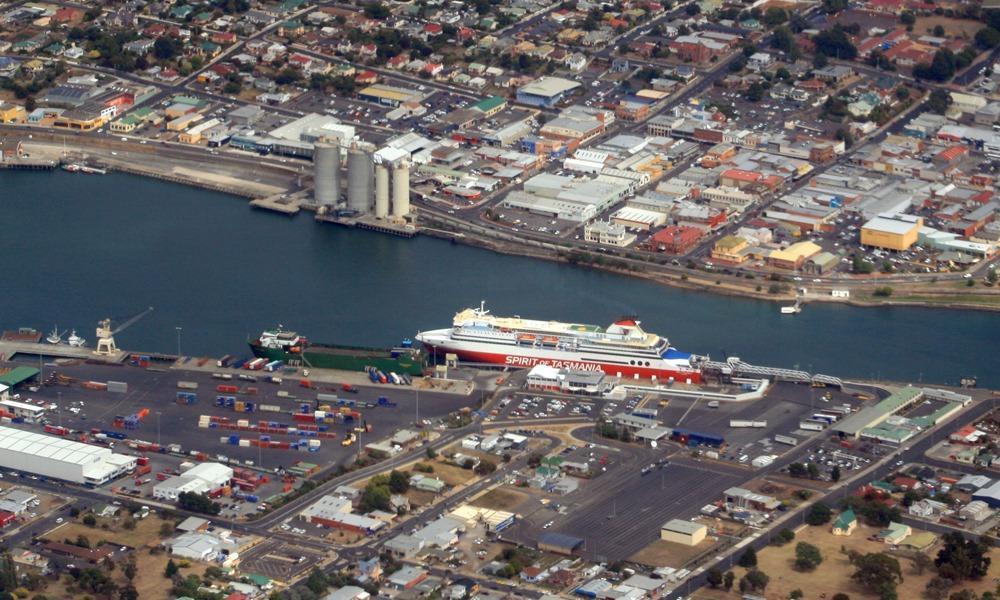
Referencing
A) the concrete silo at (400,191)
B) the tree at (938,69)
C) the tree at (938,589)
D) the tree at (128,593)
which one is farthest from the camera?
the tree at (938,69)

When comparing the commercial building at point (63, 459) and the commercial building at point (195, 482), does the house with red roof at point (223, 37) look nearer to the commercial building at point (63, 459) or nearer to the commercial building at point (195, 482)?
the commercial building at point (63, 459)

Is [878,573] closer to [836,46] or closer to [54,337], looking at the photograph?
[54,337]

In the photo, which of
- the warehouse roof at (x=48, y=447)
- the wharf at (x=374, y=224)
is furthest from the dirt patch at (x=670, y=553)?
the wharf at (x=374, y=224)

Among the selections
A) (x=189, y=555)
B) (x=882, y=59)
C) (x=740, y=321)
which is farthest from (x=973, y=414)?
(x=882, y=59)

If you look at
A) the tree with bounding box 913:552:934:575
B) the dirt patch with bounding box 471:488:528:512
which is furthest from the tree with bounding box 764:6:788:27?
the tree with bounding box 913:552:934:575

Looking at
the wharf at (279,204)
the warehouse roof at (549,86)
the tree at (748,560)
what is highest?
the warehouse roof at (549,86)

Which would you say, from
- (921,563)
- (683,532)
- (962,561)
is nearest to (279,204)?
(683,532)
